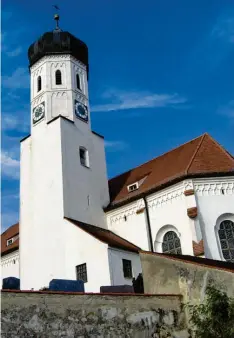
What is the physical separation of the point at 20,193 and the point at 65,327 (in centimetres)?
1810

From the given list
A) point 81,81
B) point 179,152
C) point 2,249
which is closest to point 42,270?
point 2,249

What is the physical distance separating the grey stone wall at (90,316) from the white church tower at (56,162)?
1117 cm

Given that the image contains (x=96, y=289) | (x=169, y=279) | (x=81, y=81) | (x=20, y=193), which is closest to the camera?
(x=169, y=279)

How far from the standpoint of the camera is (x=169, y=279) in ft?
43.1

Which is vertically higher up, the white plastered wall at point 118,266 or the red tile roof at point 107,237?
the red tile roof at point 107,237

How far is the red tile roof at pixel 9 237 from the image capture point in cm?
3051

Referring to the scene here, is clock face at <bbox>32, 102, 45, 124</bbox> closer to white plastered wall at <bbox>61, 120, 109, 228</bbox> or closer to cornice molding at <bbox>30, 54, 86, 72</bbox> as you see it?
white plastered wall at <bbox>61, 120, 109, 228</bbox>

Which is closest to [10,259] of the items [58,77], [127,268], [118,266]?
[127,268]

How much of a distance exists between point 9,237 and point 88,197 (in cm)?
973

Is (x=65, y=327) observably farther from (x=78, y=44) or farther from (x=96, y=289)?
(x=78, y=44)

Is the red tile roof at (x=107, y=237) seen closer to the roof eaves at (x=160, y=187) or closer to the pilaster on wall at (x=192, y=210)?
the roof eaves at (x=160, y=187)

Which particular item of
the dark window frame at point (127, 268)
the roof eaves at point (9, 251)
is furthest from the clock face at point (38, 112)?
the dark window frame at point (127, 268)

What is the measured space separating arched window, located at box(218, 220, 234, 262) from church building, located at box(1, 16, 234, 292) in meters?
0.05

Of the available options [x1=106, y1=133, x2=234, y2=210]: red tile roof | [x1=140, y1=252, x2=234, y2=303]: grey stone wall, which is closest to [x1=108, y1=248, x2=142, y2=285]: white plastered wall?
[x1=106, y1=133, x2=234, y2=210]: red tile roof
